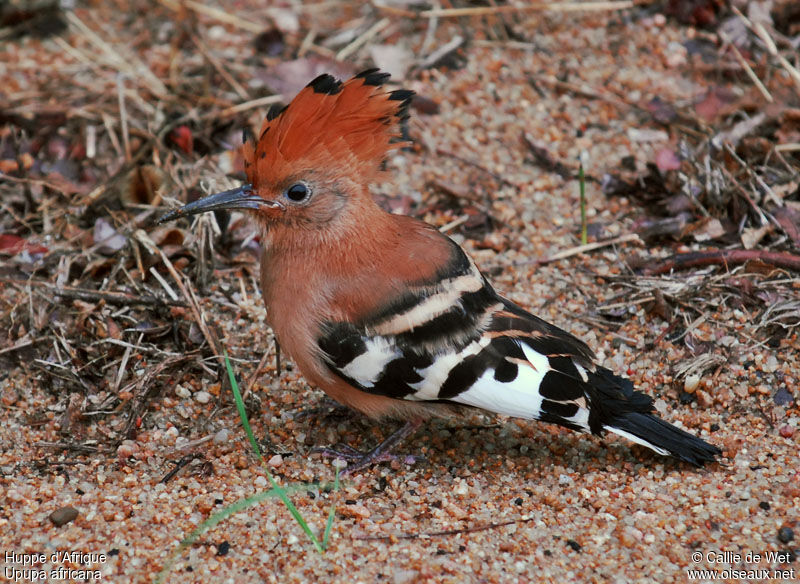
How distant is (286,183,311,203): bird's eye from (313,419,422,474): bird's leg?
87 centimetres

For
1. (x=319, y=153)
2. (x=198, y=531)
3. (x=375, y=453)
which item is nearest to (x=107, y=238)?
(x=319, y=153)

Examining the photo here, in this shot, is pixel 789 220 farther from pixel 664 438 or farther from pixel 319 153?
pixel 319 153

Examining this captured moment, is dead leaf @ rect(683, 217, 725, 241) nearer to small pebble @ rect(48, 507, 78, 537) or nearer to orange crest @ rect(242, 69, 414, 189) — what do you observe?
orange crest @ rect(242, 69, 414, 189)

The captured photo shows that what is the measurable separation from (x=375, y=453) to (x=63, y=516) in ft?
3.40

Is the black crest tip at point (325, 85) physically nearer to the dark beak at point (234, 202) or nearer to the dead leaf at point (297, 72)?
the dark beak at point (234, 202)

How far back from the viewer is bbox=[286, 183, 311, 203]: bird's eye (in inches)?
120

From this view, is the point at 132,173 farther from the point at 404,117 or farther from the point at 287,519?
the point at 287,519

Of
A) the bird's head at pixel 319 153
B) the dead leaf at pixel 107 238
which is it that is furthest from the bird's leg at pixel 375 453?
the dead leaf at pixel 107 238

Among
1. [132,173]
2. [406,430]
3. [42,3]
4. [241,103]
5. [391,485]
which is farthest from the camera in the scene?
[42,3]

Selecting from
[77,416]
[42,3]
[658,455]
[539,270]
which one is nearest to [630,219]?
[539,270]

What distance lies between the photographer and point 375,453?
3.19m

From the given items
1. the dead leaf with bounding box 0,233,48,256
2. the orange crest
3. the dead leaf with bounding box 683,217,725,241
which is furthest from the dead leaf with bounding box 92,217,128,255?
the dead leaf with bounding box 683,217,725,241

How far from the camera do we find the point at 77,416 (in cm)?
323

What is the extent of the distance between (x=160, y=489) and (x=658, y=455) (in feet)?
5.43
